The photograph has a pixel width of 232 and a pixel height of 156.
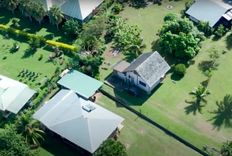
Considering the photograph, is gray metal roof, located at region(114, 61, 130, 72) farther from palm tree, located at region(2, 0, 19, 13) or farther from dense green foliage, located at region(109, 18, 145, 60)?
palm tree, located at region(2, 0, 19, 13)

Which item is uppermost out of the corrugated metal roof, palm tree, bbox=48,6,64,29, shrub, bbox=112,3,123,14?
palm tree, bbox=48,6,64,29

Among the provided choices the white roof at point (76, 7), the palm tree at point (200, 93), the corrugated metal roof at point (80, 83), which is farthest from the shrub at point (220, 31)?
the corrugated metal roof at point (80, 83)

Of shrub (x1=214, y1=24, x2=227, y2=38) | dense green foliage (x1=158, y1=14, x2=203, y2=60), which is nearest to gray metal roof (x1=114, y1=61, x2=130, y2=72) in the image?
dense green foliage (x1=158, y1=14, x2=203, y2=60)

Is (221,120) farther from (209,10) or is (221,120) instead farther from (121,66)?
(209,10)

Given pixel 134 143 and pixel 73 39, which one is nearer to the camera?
pixel 134 143

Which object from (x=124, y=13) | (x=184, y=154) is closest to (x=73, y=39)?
(x=124, y=13)

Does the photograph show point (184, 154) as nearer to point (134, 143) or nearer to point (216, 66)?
point (134, 143)
